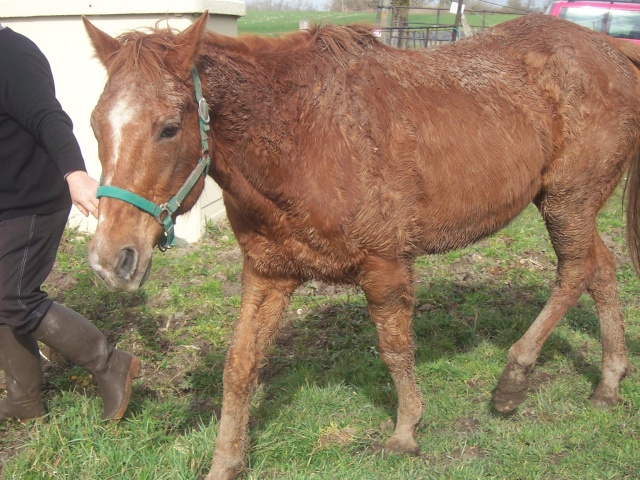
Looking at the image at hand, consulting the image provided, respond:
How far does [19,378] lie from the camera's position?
3477 mm

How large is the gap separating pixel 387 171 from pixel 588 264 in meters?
1.81

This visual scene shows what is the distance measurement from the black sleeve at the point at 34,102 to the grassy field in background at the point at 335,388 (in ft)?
4.74

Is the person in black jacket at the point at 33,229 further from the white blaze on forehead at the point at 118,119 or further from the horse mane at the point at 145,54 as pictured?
the horse mane at the point at 145,54

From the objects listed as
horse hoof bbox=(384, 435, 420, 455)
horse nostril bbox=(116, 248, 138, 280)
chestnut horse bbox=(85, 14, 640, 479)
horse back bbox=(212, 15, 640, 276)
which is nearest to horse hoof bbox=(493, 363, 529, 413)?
chestnut horse bbox=(85, 14, 640, 479)

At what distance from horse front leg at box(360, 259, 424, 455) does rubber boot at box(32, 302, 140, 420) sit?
140cm

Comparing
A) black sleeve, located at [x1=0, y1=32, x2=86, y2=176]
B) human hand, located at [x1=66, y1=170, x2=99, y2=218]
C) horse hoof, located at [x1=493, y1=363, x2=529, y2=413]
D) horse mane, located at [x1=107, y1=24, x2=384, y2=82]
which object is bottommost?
horse hoof, located at [x1=493, y1=363, x2=529, y2=413]

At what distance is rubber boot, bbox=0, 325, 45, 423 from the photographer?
3.47 m

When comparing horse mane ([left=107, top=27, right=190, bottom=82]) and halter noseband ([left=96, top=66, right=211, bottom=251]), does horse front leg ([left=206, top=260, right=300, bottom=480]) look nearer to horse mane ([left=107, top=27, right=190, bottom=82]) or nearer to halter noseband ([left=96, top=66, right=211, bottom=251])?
halter noseband ([left=96, top=66, right=211, bottom=251])

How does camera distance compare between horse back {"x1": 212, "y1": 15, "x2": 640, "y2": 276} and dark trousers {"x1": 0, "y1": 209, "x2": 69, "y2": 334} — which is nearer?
horse back {"x1": 212, "y1": 15, "x2": 640, "y2": 276}

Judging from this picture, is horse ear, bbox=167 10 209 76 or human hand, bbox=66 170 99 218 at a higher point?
horse ear, bbox=167 10 209 76

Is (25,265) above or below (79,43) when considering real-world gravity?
below

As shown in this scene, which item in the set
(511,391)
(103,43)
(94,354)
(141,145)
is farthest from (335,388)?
(103,43)

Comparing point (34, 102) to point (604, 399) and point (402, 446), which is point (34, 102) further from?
point (604, 399)

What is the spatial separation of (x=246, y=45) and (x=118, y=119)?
922 mm
